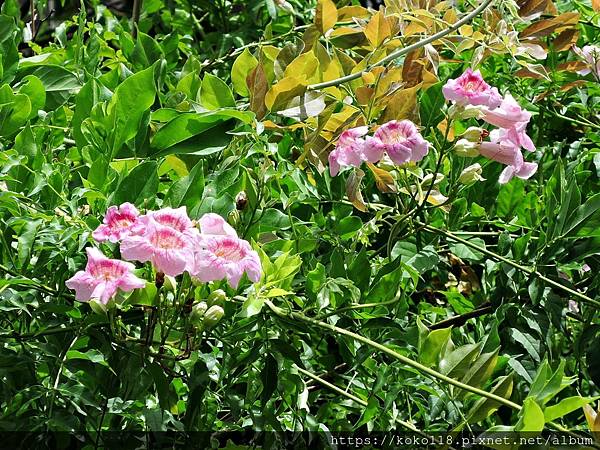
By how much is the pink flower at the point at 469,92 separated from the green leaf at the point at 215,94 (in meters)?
0.28

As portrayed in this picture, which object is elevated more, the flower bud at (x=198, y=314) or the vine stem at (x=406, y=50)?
the vine stem at (x=406, y=50)

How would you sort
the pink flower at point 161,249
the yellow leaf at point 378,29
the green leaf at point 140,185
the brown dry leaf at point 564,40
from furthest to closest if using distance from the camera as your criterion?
the brown dry leaf at point 564,40 → the yellow leaf at point 378,29 → the green leaf at point 140,185 → the pink flower at point 161,249

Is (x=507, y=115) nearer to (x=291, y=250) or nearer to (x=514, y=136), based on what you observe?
(x=514, y=136)

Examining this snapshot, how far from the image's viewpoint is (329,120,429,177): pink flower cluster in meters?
1.06

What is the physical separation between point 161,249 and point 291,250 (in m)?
0.23

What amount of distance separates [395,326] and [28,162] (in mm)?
463

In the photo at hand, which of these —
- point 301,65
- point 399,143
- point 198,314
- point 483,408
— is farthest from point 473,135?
point 198,314

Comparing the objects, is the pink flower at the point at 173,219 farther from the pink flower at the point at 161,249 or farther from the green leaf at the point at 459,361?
the green leaf at the point at 459,361

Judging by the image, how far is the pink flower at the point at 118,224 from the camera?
0.86 metres

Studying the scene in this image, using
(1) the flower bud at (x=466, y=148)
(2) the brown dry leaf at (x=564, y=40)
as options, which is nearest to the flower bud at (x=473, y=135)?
(1) the flower bud at (x=466, y=148)

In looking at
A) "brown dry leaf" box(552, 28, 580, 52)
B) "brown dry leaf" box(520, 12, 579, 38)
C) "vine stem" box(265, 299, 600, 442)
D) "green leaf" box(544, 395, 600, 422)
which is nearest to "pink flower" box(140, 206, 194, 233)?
"vine stem" box(265, 299, 600, 442)

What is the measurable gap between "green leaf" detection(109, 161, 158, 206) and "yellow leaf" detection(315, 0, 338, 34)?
1.72 ft

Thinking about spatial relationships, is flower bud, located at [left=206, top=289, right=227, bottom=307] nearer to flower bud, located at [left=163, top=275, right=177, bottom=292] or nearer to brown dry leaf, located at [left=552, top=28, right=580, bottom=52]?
flower bud, located at [left=163, top=275, right=177, bottom=292]

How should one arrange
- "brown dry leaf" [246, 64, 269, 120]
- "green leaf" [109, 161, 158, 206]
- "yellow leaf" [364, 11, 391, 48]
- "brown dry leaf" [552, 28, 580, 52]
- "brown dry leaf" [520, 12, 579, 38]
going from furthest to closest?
"brown dry leaf" [552, 28, 580, 52] < "brown dry leaf" [520, 12, 579, 38] < "yellow leaf" [364, 11, 391, 48] < "brown dry leaf" [246, 64, 269, 120] < "green leaf" [109, 161, 158, 206]
